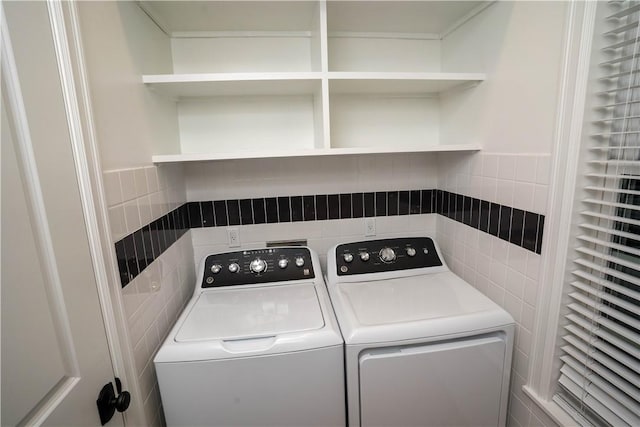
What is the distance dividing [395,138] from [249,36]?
903mm

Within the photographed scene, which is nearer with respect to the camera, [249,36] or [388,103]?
[249,36]

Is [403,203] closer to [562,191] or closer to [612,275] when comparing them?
[562,191]

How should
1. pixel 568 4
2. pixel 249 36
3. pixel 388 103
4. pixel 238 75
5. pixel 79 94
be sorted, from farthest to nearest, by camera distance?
pixel 388 103, pixel 249 36, pixel 238 75, pixel 568 4, pixel 79 94

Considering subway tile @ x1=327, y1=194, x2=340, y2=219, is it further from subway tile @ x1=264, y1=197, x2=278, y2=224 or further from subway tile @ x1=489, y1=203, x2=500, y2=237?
subway tile @ x1=489, y1=203, x2=500, y2=237

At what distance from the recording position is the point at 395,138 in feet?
5.36

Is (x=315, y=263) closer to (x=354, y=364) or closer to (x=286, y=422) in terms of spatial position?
(x=354, y=364)

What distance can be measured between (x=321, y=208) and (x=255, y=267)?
49cm

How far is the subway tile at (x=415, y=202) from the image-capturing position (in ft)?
5.69

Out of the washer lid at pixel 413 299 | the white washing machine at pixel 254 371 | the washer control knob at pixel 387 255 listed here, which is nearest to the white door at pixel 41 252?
the white washing machine at pixel 254 371

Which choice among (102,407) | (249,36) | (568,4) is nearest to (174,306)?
(102,407)

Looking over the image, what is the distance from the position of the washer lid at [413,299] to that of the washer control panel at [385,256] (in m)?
0.07

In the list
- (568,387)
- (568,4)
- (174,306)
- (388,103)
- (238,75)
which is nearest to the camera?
(568,4)

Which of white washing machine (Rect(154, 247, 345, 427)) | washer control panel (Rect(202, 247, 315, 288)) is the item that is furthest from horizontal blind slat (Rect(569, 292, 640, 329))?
washer control panel (Rect(202, 247, 315, 288))

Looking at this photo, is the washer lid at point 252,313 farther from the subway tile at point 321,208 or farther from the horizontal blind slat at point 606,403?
the horizontal blind slat at point 606,403
